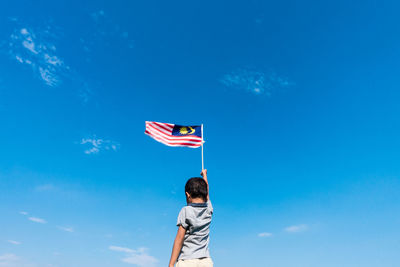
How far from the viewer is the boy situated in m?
4.87

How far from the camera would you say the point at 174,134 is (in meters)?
13.1

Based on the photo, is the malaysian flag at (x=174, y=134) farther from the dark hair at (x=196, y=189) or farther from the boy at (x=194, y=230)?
the boy at (x=194, y=230)

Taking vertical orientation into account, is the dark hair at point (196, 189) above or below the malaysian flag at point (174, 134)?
below

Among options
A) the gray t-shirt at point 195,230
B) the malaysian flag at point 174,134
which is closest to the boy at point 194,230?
the gray t-shirt at point 195,230

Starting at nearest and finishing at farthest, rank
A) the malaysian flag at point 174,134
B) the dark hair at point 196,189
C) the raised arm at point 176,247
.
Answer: the raised arm at point 176,247 < the dark hair at point 196,189 < the malaysian flag at point 174,134

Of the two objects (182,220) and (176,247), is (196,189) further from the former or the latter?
(176,247)

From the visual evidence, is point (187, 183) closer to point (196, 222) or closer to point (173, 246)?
point (196, 222)

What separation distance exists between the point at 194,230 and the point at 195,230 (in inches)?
0.9

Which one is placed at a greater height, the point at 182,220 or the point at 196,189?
the point at 196,189

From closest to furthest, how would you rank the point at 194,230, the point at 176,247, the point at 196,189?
the point at 176,247 → the point at 194,230 → the point at 196,189

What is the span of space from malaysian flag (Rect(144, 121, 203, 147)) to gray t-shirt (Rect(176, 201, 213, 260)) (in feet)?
24.8

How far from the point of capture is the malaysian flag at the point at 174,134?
12.6 meters

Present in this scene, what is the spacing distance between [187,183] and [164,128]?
7.91 m

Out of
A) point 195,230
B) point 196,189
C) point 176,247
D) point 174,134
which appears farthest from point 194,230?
point 174,134
